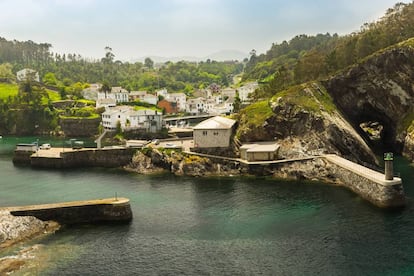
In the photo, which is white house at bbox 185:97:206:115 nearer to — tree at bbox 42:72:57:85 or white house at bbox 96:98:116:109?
white house at bbox 96:98:116:109

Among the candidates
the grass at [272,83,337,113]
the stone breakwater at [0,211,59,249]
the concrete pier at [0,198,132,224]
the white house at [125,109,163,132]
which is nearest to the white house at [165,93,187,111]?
the white house at [125,109,163,132]

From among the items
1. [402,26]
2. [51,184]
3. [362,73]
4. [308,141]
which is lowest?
[51,184]

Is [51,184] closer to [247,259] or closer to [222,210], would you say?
[222,210]

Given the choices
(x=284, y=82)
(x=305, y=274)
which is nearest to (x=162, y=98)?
(x=284, y=82)

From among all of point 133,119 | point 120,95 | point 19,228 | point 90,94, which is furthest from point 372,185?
point 90,94

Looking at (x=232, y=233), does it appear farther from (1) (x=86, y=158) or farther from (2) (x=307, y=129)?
(1) (x=86, y=158)

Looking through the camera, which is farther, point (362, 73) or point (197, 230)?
point (362, 73)

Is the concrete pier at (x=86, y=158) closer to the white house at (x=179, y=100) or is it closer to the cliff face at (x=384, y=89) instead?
the cliff face at (x=384, y=89)
